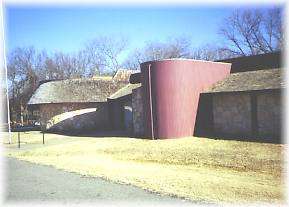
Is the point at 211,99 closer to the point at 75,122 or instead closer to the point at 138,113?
the point at 138,113

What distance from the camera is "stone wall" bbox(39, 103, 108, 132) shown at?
2969 cm

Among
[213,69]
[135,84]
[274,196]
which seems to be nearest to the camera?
[274,196]

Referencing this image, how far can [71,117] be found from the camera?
2981 cm

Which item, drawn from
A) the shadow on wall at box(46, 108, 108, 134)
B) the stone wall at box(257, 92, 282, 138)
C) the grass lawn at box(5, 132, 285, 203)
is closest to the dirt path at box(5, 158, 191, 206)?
the grass lawn at box(5, 132, 285, 203)

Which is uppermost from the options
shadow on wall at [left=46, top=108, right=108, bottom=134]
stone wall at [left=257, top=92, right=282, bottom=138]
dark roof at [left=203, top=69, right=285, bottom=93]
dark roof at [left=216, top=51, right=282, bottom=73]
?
dark roof at [left=216, top=51, right=282, bottom=73]

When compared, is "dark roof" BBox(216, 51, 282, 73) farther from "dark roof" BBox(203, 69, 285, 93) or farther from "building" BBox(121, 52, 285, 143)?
"dark roof" BBox(203, 69, 285, 93)

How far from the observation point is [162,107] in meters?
20.5

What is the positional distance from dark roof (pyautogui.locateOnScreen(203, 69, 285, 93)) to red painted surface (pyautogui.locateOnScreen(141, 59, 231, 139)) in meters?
1.70

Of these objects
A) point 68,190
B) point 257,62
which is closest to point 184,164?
point 68,190

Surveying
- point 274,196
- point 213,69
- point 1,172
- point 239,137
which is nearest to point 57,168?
point 1,172

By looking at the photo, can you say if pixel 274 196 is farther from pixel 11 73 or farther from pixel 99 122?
pixel 11 73

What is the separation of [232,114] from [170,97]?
392cm

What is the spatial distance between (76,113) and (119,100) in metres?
4.01

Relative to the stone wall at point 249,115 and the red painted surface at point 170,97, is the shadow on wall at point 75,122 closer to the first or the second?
the red painted surface at point 170,97
